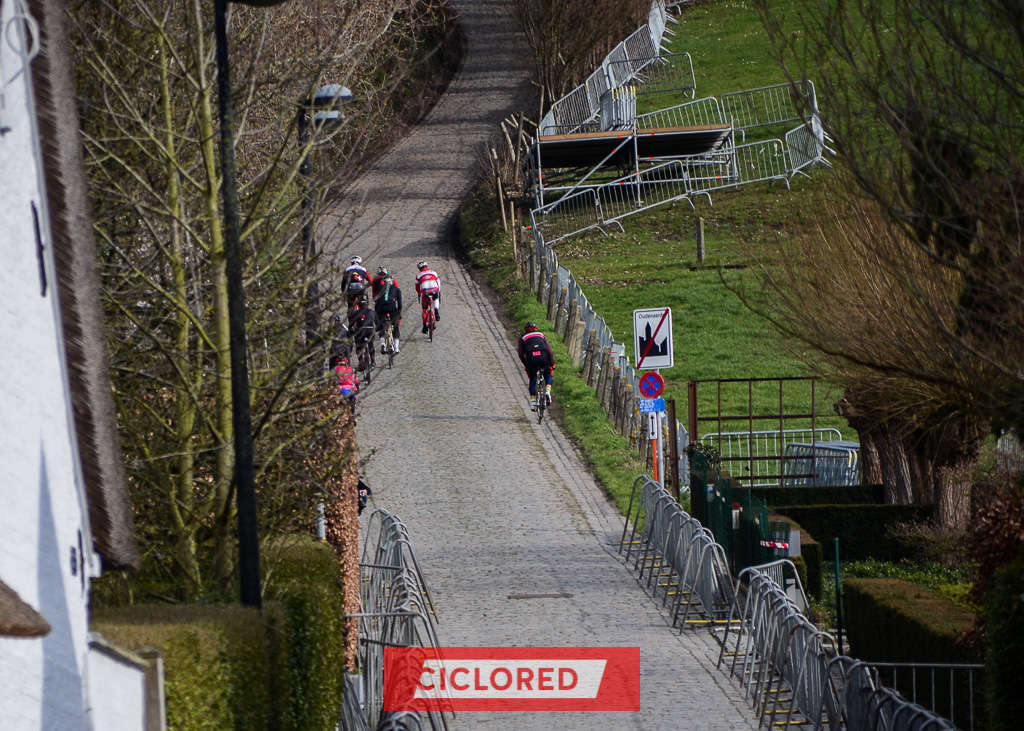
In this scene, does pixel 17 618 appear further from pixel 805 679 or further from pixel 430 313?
pixel 430 313

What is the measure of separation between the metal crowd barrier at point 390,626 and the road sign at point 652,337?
5510mm

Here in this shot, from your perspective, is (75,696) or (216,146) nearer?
(75,696)

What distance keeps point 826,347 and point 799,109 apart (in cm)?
291

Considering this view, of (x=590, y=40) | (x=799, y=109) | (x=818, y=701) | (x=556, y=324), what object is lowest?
(x=818, y=701)

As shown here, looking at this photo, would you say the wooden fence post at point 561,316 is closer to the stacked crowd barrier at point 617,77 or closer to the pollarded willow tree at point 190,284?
the stacked crowd barrier at point 617,77

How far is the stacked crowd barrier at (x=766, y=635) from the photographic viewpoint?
Result: 972 centimetres

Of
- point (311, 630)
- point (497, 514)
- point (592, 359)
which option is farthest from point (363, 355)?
point (592, 359)

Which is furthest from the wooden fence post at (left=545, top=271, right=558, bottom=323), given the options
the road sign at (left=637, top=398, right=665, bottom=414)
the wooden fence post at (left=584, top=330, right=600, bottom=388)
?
the road sign at (left=637, top=398, right=665, bottom=414)

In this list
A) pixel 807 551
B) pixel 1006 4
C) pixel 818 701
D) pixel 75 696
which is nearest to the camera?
pixel 75 696

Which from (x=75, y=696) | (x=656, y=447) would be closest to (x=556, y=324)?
(x=656, y=447)

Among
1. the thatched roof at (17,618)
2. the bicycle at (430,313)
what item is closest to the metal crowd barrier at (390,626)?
the thatched roof at (17,618)

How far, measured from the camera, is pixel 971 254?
964 cm

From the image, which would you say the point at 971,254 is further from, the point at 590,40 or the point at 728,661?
the point at 590,40

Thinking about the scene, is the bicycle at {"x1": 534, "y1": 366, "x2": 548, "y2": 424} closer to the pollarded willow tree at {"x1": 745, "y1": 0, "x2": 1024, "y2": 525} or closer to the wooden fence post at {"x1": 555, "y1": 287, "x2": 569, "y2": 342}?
the wooden fence post at {"x1": 555, "y1": 287, "x2": 569, "y2": 342}
